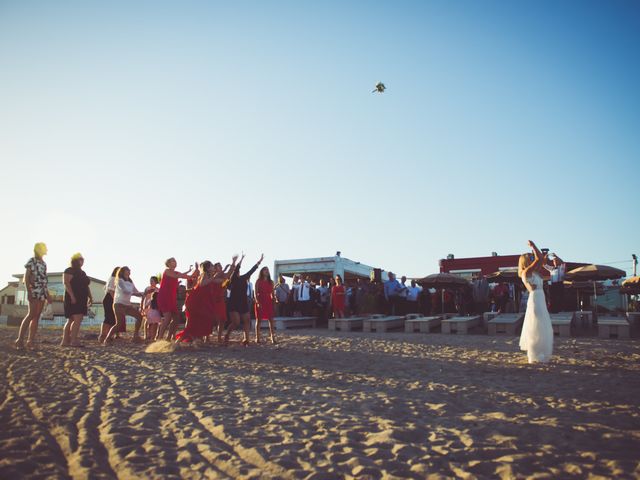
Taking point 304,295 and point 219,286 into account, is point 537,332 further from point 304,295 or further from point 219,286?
point 304,295

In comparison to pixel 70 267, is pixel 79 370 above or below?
below

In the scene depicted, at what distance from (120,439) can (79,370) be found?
10.8 feet

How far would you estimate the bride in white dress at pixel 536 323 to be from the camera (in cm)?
637

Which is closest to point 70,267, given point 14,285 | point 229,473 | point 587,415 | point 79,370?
point 79,370

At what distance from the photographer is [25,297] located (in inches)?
1240

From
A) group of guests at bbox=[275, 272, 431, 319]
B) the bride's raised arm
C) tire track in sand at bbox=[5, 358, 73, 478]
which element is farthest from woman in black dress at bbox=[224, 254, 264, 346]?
group of guests at bbox=[275, 272, 431, 319]

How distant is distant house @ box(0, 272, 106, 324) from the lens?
22859mm

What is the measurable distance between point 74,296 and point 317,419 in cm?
641

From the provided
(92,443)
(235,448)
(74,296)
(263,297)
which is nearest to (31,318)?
(74,296)

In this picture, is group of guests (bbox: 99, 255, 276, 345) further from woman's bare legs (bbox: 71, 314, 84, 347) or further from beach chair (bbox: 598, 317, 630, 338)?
beach chair (bbox: 598, 317, 630, 338)

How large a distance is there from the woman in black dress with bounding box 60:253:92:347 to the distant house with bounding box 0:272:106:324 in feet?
43.3

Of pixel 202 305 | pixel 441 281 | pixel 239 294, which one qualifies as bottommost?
pixel 202 305

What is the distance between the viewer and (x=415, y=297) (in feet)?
56.9

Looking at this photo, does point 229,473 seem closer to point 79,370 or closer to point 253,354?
point 79,370
